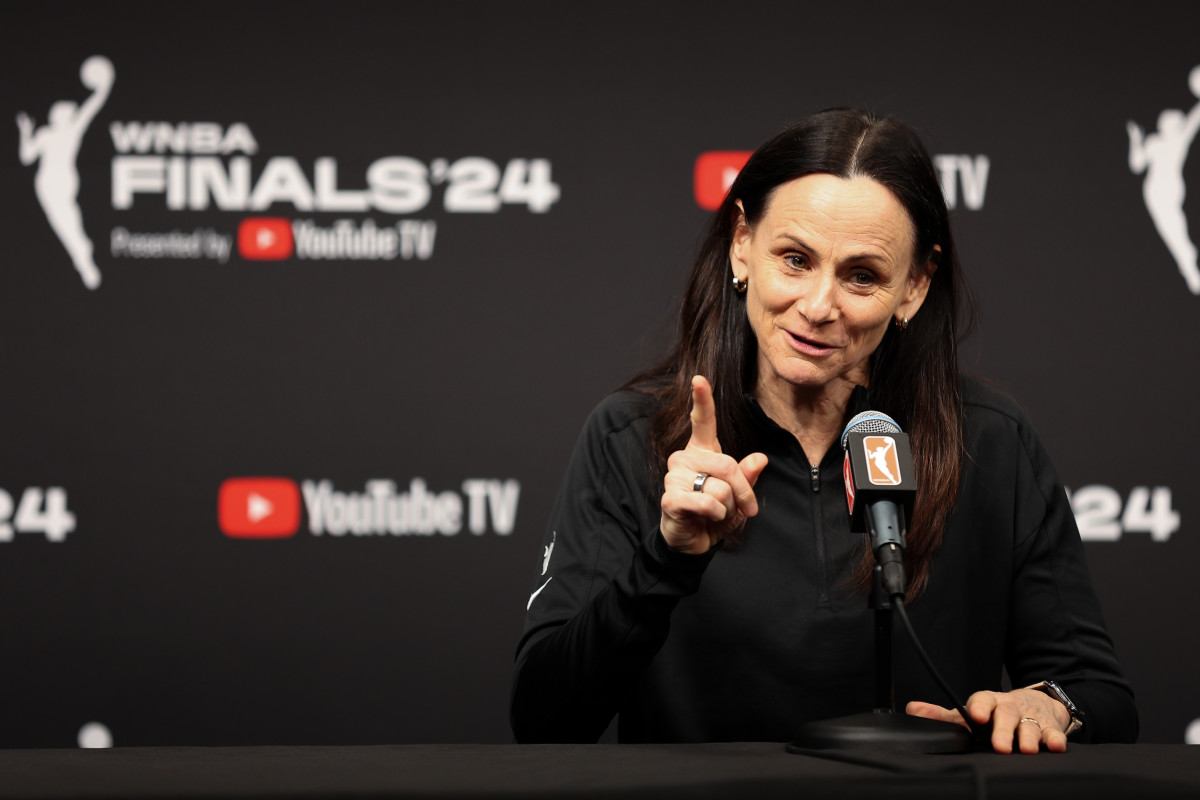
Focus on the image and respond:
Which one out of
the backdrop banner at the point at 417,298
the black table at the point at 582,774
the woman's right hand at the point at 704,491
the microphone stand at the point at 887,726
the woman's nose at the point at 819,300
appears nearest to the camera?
the black table at the point at 582,774

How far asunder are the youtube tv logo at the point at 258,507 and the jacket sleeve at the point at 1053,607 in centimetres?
138

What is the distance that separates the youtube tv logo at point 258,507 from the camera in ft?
7.35

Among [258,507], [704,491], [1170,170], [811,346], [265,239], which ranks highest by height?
[1170,170]

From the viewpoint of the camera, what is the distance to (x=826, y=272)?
135 cm

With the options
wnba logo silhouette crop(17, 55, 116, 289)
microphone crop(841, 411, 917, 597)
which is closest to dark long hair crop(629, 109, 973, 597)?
microphone crop(841, 411, 917, 597)

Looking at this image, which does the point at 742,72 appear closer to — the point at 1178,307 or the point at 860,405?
the point at 1178,307

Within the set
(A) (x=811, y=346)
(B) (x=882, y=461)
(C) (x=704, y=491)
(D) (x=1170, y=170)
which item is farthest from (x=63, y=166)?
(D) (x=1170, y=170)

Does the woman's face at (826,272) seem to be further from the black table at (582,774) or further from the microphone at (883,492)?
the black table at (582,774)

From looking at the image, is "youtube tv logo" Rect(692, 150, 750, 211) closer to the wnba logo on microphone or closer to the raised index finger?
the raised index finger

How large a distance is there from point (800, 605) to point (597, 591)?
0.81 ft

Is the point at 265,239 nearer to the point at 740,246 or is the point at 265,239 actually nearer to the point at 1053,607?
the point at 740,246

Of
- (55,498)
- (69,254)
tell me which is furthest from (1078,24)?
(55,498)

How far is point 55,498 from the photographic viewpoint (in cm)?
222

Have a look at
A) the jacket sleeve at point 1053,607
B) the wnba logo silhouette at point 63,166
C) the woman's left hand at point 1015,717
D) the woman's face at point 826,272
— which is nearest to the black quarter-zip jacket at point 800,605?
the jacket sleeve at point 1053,607
